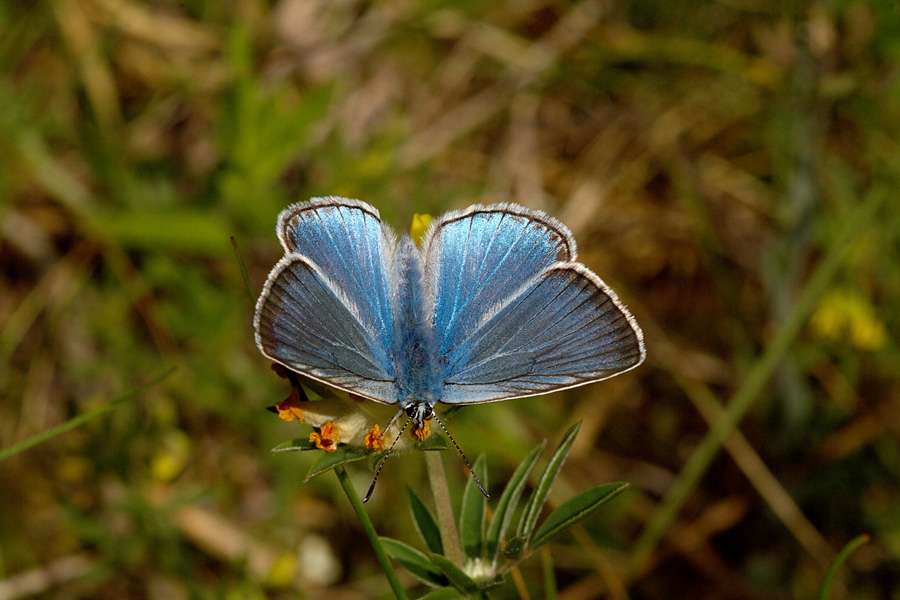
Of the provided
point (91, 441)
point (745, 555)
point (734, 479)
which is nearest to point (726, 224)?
point (734, 479)

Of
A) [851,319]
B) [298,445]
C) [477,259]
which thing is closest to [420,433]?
[298,445]

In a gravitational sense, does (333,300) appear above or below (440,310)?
above

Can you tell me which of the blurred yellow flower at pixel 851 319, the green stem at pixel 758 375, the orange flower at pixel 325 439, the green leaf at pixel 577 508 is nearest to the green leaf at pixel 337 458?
the orange flower at pixel 325 439

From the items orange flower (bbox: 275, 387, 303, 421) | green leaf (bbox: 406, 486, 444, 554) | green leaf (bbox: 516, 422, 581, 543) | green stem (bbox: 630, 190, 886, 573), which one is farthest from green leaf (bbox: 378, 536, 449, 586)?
green stem (bbox: 630, 190, 886, 573)

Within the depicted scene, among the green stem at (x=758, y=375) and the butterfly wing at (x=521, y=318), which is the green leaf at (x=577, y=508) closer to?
the butterfly wing at (x=521, y=318)

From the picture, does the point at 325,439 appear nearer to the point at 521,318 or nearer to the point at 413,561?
the point at 413,561
